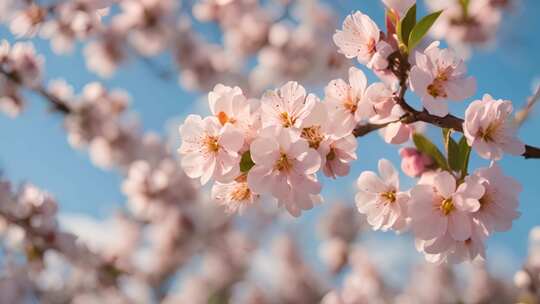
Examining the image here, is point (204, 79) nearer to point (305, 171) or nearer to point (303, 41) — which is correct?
point (303, 41)

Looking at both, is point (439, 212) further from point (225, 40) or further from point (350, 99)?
point (225, 40)

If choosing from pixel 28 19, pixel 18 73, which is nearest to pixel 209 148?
pixel 28 19

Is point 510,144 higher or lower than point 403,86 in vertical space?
lower

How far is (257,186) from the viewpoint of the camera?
0.93 m

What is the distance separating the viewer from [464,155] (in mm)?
1005

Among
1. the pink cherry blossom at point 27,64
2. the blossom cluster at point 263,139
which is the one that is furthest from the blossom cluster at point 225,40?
the pink cherry blossom at point 27,64

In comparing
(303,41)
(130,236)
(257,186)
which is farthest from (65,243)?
(130,236)

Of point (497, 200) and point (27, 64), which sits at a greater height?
point (27, 64)

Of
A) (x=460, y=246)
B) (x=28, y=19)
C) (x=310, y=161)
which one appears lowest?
(x=460, y=246)

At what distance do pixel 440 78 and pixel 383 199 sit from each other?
0.85ft

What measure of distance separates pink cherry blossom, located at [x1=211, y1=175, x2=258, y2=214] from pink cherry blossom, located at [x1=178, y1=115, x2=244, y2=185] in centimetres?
6

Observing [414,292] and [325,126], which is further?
[414,292]

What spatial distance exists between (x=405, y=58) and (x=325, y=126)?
20cm

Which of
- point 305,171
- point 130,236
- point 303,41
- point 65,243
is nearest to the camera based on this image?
point 305,171
